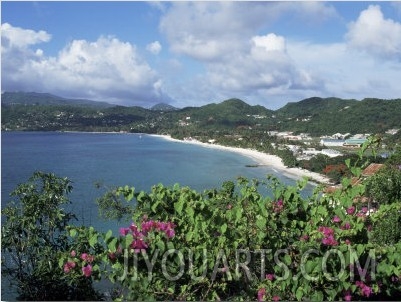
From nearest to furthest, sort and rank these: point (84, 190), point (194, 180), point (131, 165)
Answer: point (84, 190)
point (194, 180)
point (131, 165)

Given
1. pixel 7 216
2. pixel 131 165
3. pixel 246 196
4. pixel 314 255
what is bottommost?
pixel 131 165

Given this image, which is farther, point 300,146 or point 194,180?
point 300,146

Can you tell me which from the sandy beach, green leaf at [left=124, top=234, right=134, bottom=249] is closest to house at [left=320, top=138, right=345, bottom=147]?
the sandy beach

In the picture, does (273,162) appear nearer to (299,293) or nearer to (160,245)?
(299,293)

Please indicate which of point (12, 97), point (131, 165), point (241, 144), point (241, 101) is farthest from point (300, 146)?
point (12, 97)

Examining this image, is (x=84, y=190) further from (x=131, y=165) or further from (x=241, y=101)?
(x=241, y=101)

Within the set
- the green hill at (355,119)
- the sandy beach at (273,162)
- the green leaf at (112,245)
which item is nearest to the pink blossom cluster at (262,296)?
the green leaf at (112,245)

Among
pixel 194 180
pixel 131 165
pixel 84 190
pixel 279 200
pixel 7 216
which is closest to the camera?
pixel 279 200
